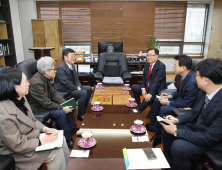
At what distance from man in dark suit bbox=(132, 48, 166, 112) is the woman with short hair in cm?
168

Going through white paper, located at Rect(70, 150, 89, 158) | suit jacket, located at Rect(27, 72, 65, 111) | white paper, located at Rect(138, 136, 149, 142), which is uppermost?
suit jacket, located at Rect(27, 72, 65, 111)

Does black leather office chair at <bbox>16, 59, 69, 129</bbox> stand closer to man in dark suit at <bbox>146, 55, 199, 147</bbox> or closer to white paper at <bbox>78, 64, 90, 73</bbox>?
white paper at <bbox>78, 64, 90, 73</bbox>

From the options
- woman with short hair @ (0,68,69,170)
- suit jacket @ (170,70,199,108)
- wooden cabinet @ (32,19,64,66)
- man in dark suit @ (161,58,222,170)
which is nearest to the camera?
woman with short hair @ (0,68,69,170)

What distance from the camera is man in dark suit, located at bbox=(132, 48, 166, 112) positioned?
8.91ft

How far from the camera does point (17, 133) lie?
3.92ft

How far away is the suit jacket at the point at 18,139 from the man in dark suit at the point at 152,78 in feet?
5.79

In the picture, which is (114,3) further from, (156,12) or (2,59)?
(2,59)

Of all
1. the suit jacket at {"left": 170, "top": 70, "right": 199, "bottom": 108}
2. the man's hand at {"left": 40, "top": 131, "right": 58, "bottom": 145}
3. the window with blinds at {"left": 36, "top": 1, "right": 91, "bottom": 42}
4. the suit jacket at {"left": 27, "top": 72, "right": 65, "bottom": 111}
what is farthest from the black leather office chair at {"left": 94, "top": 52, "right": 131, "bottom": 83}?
the man's hand at {"left": 40, "top": 131, "right": 58, "bottom": 145}

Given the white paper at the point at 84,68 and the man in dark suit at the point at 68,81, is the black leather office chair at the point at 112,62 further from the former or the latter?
the man in dark suit at the point at 68,81

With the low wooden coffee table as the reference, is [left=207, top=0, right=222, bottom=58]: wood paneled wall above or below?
above

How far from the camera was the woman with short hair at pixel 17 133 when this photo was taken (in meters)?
1.16

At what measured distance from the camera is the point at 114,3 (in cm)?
538

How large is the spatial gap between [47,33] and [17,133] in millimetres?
4432

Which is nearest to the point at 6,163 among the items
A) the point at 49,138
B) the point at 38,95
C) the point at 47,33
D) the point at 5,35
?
the point at 49,138
